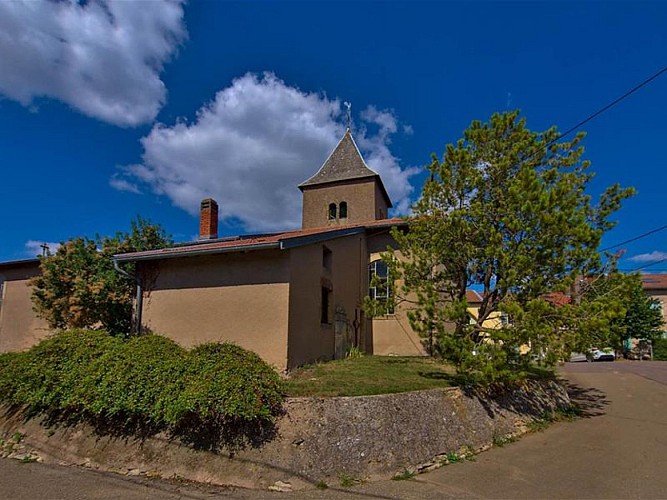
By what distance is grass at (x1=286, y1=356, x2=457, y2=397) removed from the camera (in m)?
7.96

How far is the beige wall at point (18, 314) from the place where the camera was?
15.8 metres

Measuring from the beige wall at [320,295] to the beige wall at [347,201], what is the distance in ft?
19.2

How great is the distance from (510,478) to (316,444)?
2.90 m

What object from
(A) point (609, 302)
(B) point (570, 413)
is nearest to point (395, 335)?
(B) point (570, 413)

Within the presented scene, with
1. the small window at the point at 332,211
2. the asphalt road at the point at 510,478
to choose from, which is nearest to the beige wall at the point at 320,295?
the asphalt road at the point at 510,478

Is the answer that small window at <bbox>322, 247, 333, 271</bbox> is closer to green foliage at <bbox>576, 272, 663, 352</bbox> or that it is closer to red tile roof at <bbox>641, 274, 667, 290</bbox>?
Answer: green foliage at <bbox>576, 272, 663, 352</bbox>

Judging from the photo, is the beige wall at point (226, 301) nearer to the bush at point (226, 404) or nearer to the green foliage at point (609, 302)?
the bush at point (226, 404)

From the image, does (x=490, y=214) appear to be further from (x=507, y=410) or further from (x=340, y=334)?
(x=340, y=334)

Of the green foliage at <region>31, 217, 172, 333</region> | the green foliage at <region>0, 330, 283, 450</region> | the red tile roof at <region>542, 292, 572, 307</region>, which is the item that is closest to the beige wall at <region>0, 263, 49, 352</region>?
the green foliage at <region>31, 217, 172, 333</region>

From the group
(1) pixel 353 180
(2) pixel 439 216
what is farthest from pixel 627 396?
(1) pixel 353 180

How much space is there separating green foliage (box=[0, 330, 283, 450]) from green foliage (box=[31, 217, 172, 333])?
4.63 metres

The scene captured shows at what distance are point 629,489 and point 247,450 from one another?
5.43 metres

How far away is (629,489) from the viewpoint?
5.97 m

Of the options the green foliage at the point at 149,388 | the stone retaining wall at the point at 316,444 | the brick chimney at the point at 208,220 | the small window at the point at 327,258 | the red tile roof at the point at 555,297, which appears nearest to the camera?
the stone retaining wall at the point at 316,444
